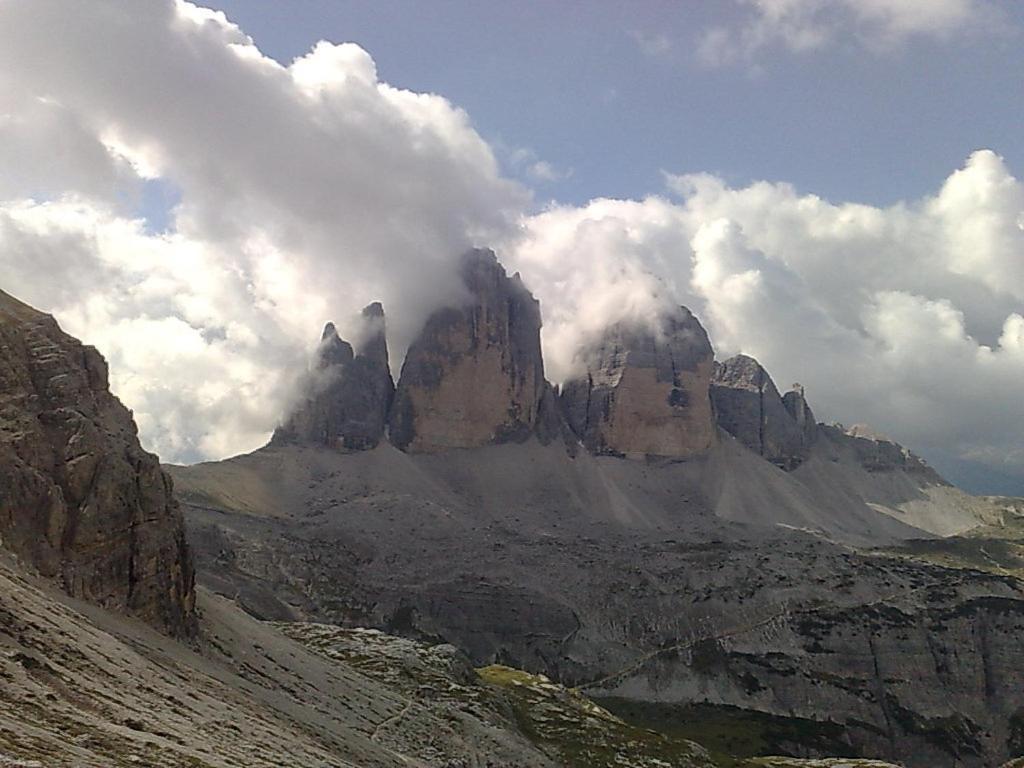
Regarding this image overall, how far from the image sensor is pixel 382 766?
5422 cm

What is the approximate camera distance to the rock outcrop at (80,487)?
4931 cm

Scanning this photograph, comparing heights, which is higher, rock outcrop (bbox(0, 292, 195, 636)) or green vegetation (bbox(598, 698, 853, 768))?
rock outcrop (bbox(0, 292, 195, 636))

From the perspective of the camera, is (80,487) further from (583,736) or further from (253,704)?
(583,736)

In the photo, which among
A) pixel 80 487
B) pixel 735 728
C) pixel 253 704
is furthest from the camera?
pixel 735 728

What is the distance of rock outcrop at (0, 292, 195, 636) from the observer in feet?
162

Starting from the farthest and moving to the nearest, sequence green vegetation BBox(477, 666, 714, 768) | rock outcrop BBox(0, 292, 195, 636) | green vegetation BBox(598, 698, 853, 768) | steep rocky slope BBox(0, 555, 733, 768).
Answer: green vegetation BBox(598, 698, 853, 768)
green vegetation BBox(477, 666, 714, 768)
rock outcrop BBox(0, 292, 195, 636)
steep rocky slope BBox(0, 555, 733, 768)

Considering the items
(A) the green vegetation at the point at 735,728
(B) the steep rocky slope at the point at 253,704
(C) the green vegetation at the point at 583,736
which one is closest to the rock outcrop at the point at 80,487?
(B) the steep rocky slope at the point at 253,704

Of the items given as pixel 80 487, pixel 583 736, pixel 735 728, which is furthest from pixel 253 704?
pixel 735 728

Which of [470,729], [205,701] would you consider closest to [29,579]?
[205,701]

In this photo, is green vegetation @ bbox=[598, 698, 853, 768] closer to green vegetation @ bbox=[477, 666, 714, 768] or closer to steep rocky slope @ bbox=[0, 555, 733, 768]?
green vegetation @ bbox=[477, 666, 714, 768]

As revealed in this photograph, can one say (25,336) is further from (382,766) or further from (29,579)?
(382,766)

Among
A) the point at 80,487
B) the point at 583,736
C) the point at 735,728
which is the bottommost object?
the point at 735,728

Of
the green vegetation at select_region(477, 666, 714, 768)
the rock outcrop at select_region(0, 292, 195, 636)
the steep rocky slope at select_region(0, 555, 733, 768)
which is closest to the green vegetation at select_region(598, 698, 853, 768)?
the green vegetation at select_region(477, 666, 714, 768)

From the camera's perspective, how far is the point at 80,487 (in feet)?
176
